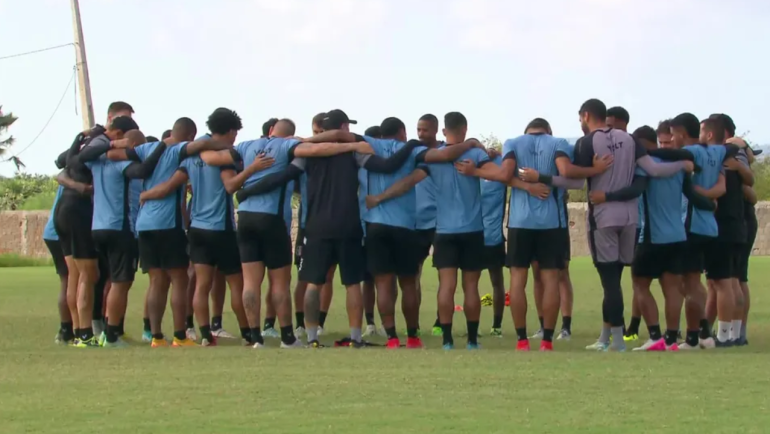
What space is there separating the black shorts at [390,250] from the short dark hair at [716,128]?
2.94 meters

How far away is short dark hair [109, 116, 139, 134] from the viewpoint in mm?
12656

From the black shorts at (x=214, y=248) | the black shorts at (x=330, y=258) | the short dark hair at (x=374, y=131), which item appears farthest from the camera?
the short dark hair at (x=374, y=131)

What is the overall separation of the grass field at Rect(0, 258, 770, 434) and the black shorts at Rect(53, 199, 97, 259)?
3.73ft

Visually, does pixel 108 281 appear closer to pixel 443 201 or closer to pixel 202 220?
pixel 202 220

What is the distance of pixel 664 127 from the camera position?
42.4 feet

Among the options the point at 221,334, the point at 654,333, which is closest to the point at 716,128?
the point at 654,333

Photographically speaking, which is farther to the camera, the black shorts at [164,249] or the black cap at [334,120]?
the black shorts at [164,249]

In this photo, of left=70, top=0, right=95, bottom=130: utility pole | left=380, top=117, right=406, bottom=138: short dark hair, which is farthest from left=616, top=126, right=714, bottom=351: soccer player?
left=70, top=0, right=95, bottom=130: utility pole

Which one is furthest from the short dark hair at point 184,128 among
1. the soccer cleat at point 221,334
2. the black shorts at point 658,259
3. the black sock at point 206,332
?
the black shorts at point 658,259

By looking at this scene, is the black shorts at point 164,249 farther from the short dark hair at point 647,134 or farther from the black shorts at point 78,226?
the short dark hair at point 647,134

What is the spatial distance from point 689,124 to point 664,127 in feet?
2.05

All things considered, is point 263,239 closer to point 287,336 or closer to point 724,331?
point 287,336

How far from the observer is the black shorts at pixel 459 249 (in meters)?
11.7

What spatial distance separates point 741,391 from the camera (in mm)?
8477
